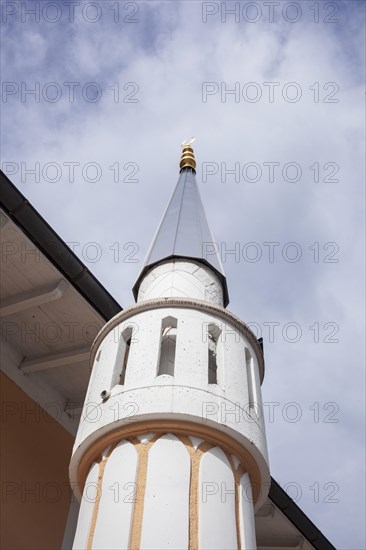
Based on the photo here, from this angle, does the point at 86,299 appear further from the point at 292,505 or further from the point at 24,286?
the point at 292,505

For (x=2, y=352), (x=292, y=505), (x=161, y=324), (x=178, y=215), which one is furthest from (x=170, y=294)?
(x=292, y=505)

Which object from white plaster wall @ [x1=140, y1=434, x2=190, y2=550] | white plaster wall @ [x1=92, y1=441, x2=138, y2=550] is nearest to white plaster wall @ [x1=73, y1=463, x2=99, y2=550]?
white plaster wall @ [x1=92, y1=441, x2=138, y2=550]

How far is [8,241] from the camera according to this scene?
8383 millimetres

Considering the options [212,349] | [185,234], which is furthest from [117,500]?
[185,234]

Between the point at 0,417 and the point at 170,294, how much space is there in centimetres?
378

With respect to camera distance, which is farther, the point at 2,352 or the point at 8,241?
the point at 2,352

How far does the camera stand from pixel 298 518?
38.5 ft

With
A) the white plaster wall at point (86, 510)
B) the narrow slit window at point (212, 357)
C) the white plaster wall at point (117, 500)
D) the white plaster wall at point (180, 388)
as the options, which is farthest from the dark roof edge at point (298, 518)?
the white plaster wall at point (117, 500)

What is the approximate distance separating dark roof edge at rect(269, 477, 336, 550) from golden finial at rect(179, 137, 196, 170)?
5827 mm

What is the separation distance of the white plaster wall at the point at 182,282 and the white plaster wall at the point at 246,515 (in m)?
2.37

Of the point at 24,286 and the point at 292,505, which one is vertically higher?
the point at 24,286

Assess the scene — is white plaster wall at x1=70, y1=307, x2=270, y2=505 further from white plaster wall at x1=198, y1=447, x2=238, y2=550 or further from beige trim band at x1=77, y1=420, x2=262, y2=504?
white plaster wall at x1=198, y1=447, x2=238, y2=550

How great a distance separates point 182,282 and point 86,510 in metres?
3.10

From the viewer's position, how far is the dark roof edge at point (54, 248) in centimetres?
796
